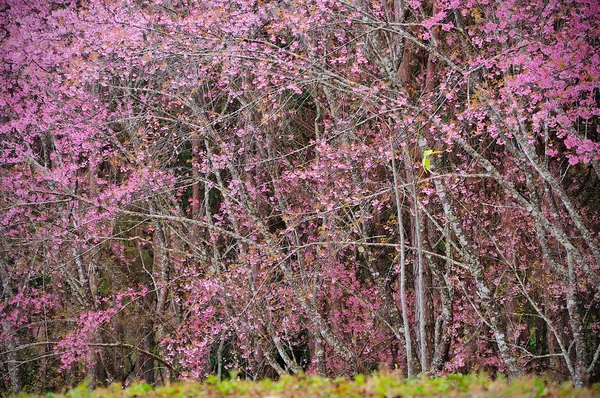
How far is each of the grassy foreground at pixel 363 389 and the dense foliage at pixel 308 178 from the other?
10.5 ft

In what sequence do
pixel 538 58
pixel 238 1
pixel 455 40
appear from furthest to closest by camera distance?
pixel 455 40, pixel 238 1, pixel 538 58

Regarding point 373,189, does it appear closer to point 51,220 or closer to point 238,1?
point 238,1

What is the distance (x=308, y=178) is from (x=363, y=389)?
23.3 feet

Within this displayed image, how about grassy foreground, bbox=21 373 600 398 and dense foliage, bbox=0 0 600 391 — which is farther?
dense foliage, bbox=0 0 600 391

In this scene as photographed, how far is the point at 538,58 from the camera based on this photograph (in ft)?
21.7

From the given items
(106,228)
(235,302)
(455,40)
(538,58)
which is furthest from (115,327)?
(538,58)

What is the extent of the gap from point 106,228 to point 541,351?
9126 millimetres

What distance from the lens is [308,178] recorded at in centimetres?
1093

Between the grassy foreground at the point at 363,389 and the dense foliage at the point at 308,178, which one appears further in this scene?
the dense foliage at the point at 308,178

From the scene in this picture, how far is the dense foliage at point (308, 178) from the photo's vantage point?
7598 mm

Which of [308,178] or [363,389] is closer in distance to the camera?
[363,389]

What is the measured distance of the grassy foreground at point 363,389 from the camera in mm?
3750

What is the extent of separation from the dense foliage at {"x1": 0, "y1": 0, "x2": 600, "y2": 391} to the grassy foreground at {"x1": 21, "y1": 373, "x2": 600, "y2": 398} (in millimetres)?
3203

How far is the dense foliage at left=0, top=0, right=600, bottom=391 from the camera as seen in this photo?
7598mm
